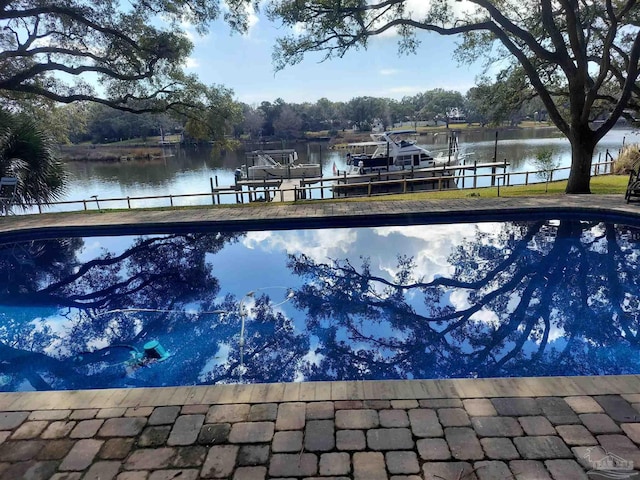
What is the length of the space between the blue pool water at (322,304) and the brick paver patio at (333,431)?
Result: 1103 mm

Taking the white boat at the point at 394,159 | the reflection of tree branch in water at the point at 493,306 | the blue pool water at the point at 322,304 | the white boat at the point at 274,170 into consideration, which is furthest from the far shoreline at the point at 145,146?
the reflection of tree branch in water at the point at 493,306

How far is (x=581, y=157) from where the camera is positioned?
10.0 meters

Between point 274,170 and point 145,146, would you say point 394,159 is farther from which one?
point 145,146

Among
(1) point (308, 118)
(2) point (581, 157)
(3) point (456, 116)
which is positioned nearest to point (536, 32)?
(2) point (581, 157)

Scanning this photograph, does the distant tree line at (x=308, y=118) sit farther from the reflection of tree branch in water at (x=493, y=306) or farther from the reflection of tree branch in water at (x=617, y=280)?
the reflection of tree branch in water at (x=493, y=306)

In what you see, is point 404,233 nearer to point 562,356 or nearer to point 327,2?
point 562,356

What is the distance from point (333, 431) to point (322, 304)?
3286 millimetres

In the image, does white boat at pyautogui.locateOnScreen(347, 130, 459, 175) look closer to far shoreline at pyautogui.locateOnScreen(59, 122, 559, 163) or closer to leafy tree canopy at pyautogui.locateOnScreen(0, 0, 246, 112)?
leafy tree canopy at pyautogui.locateOnScreen(0, 0, 246, 112)

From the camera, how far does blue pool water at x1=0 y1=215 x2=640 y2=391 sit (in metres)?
4.23

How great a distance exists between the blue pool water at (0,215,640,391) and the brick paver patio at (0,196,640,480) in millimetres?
1103

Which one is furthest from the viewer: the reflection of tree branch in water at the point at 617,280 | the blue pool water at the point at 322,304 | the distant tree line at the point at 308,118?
the distant tree line at the point at 308,118

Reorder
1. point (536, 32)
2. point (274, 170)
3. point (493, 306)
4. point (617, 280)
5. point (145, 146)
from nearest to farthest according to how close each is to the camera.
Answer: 1. point (493, 306)
2. point (617, 280)
3. point (536, 32)
4. point (274, 170)
5. point (145, 146)

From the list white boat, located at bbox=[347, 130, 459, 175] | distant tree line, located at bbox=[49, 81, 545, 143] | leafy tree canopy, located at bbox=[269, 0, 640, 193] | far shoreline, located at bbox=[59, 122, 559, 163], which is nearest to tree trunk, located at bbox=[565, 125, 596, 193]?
leafy tree canopy, located at bbox=[269, 0, 640, 193]

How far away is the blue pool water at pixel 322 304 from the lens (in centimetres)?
423
